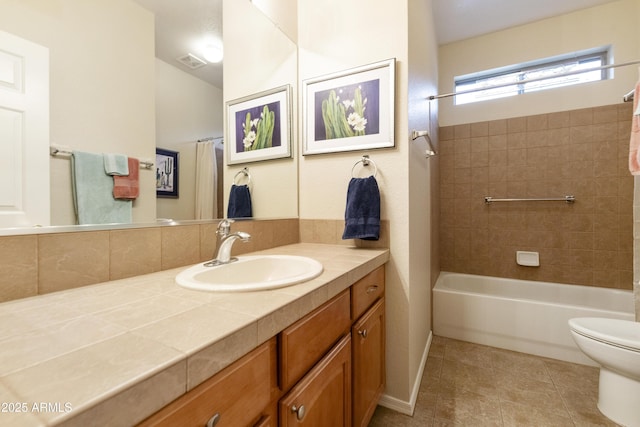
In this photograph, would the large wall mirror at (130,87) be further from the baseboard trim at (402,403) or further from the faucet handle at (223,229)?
the baseboard trim at (402,403)

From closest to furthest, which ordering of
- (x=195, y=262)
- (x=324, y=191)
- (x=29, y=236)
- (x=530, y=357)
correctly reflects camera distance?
(x=29, y=236) < (x=195, y=262) < (x=324, y=191) < (x=530, y=357)

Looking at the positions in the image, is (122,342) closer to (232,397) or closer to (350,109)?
(232,397)

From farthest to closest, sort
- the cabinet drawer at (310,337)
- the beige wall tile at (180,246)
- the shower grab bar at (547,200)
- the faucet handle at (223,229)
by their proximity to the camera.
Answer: the shower grab bar at (547,200) < the faucet handle at (223,229) < the beige wall tile at (180,246) < the cabinet drawer at (310,337)

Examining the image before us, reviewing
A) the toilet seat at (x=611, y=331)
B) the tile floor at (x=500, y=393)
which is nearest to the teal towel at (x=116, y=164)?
the tile floor at (x=500, y=393)

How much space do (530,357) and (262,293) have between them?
2204 millimetres

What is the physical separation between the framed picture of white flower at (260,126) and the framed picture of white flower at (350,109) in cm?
12

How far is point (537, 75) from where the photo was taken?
2.66 meters

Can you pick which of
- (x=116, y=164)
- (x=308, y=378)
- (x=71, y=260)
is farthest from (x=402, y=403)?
(x=116, y=164)

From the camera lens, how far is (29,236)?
0.70 m

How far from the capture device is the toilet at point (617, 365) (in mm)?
1272

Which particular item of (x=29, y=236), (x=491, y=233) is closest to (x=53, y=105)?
(x=29, y=236)

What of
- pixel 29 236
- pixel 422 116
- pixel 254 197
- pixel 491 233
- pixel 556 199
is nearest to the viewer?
pixel 29 236

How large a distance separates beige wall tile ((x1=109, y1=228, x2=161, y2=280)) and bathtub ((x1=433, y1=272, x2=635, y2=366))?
6.95 feet

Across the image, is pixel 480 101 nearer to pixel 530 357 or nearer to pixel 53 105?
pixel 530 357
